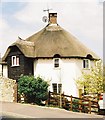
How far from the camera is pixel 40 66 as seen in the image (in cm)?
3906

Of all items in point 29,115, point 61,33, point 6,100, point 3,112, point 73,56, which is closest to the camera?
point 29,115

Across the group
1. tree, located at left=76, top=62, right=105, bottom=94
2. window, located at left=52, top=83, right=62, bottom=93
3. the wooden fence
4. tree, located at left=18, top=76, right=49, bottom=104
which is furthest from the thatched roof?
the wooden fence

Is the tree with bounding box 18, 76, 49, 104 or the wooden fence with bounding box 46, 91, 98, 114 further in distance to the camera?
the tree with bounding box 18, 76, 49, 104

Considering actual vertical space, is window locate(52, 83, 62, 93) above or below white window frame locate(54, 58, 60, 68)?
below

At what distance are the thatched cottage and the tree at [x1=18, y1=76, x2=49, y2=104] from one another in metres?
4.74

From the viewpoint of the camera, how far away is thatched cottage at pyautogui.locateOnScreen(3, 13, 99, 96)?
126 feet

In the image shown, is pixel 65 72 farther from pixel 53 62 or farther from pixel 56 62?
pixel 53 62

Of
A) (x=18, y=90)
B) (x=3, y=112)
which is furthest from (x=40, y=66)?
(x=3, y=112)

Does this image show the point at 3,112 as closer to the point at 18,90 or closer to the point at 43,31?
the point at 18,90

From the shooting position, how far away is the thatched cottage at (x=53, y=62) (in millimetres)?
38500

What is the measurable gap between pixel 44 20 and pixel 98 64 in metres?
11.8

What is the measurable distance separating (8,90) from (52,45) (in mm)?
8723

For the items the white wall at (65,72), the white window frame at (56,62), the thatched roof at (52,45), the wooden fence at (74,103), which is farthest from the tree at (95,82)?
the white window frame at (56,62)

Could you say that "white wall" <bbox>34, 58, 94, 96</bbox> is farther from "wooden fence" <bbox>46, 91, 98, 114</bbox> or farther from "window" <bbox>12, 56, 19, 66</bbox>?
"wooden fence" <bbox>46, 91, 98, 114</bbox>
